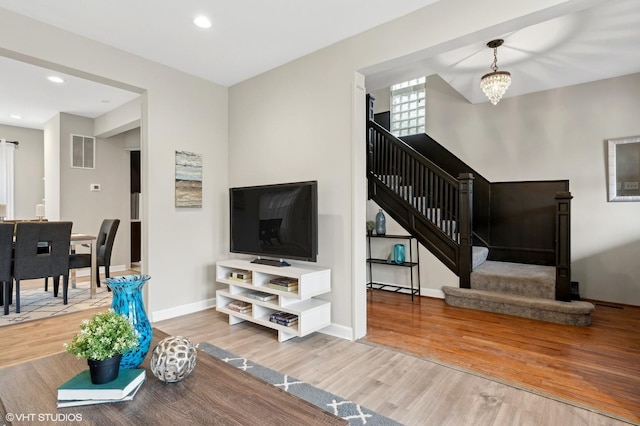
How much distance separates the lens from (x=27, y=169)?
6324mm

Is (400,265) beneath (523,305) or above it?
above

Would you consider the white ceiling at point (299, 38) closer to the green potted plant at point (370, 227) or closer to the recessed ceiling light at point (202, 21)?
the recessed ceiling light at point (202, 21)

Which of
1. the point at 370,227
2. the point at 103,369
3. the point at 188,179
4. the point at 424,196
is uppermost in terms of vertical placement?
the point at 188,179

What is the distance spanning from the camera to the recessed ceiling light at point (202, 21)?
8.68ft

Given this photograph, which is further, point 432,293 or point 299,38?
point 432,293

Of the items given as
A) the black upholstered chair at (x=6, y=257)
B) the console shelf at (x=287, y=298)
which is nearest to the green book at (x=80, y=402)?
the console shelf at (x=287, y=298)

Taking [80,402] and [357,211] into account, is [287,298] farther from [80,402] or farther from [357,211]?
[80,402]

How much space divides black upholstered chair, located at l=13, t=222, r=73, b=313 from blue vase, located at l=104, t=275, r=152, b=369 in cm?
319

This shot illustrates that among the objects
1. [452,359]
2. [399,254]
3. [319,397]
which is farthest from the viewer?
[399,254]

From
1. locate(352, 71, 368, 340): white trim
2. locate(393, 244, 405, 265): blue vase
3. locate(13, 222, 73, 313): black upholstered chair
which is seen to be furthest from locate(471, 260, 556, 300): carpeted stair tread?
locate(13, 222, 73, 313): black upholstered chair

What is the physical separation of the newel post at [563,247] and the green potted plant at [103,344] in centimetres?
387

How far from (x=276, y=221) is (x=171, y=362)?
6.41 feet

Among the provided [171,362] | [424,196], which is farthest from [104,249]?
[424,196]

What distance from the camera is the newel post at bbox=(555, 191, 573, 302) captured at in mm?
3389
